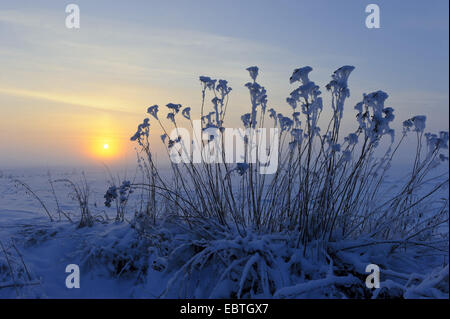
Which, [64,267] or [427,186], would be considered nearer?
[64,267]

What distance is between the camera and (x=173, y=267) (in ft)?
7.51

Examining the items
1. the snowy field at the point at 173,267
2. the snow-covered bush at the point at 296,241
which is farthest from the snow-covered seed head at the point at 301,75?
the snowy field at the point at 173,267

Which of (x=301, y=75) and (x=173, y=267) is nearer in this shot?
(x=301, y=75)

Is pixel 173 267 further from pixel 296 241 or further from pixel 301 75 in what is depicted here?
pixel 301 75

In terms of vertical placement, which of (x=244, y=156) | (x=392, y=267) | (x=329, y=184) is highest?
(x=244, y=156)

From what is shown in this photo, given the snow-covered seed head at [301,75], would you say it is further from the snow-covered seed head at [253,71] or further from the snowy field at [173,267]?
the snowy field at [173,267]

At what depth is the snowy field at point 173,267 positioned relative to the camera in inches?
73.4

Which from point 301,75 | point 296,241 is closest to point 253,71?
point 301,75

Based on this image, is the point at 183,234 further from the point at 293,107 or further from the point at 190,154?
the point at 293,107

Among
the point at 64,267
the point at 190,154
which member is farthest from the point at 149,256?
the point at 190,154

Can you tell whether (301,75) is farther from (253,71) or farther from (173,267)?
(173,267)

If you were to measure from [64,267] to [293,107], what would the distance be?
2070mm

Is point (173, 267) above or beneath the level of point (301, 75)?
beneath

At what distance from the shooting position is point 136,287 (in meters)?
2.21
